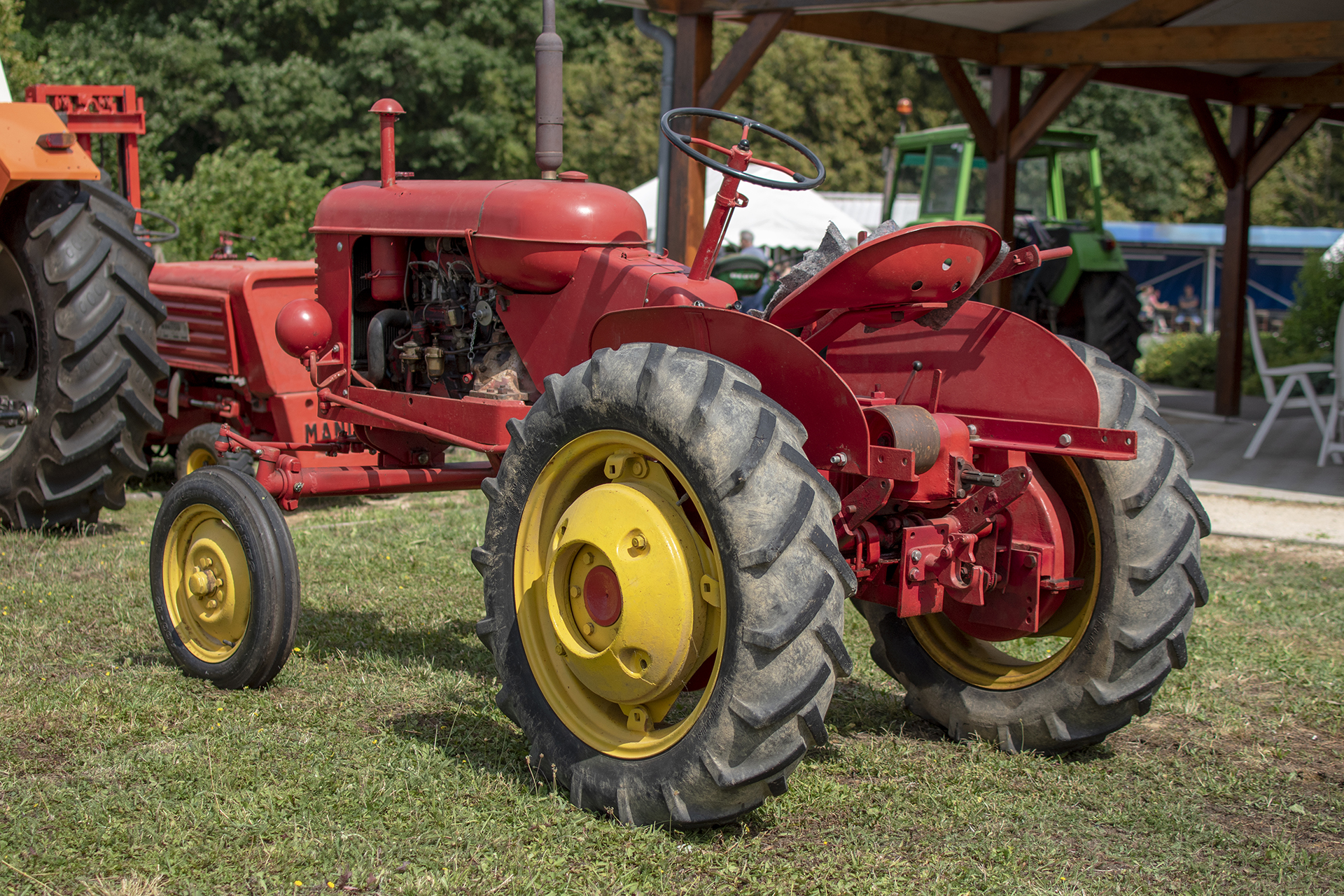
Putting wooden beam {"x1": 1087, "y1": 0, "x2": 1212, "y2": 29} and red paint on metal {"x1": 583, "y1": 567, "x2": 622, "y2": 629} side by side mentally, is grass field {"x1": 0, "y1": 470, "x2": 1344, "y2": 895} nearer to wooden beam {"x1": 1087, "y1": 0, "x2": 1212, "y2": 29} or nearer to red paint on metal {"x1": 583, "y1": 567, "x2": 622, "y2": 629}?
red paint on metal {"x1": 583, "y1": 567, "x2": 622, "y2": 629}

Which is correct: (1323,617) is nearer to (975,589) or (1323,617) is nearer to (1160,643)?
(1160,643)

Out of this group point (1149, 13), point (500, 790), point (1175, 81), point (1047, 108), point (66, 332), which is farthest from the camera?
point (1175, 81)

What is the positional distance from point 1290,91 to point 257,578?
10.5 metres

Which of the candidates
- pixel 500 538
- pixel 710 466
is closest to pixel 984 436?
pixel 710 466

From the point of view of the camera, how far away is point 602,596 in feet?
9.30

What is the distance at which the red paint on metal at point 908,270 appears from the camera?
2.73 m

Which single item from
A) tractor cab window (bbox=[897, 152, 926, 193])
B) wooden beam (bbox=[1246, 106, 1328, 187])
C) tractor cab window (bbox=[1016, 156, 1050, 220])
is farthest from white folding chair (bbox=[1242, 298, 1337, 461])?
tractor cab window (bbox=[897, 152, 926, 193])

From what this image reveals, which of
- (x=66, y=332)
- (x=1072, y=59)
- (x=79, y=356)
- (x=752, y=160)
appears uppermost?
(x=1072, y=59)

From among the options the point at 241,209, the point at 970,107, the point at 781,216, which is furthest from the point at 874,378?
the point at 781,216

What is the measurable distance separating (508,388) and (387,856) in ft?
5.33

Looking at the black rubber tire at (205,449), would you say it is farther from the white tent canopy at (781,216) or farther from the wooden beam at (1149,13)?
the white tent canopy at (781,216)

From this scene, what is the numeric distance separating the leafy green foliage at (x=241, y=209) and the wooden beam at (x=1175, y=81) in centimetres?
756

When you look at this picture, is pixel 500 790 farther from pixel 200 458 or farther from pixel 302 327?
pixel 200 458

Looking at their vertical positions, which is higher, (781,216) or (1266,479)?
(781,216)
